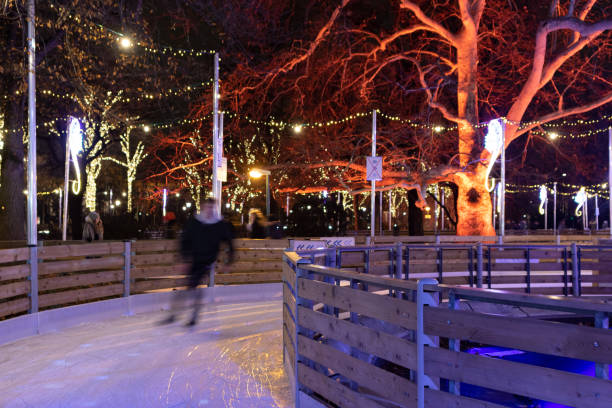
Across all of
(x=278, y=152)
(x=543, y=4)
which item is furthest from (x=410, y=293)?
(x=278, y=152)

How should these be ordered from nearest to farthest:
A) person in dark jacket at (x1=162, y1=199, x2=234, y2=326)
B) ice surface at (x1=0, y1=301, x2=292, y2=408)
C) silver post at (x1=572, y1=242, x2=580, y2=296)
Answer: ice surface at (x1=0, y1=301, x2=292, y2=408), person in dark jacket at (x1=162, y1=199, x2=234, y2=326), silver post at (x1=572, y1=242, x2=580, y2=296)

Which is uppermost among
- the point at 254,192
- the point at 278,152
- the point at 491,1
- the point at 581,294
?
the point at 491,1

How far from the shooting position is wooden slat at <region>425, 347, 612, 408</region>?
9.66ft

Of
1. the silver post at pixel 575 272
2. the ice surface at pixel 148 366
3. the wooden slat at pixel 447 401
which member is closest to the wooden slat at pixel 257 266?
the ice surface at pixel 148 366

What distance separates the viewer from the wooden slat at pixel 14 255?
9.47 m

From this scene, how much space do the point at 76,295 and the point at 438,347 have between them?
9.01 metres

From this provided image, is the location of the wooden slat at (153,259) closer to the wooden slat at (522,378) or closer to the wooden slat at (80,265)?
the wooden slat at (80,265)

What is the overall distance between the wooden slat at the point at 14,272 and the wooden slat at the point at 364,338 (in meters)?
5.80

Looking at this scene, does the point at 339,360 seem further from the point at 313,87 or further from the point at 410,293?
the point at 313,87

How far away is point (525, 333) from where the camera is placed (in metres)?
3.27

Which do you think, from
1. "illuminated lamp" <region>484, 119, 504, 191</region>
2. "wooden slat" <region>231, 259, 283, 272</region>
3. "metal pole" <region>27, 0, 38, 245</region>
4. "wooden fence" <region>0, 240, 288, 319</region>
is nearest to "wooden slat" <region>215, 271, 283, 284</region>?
"wooden fence" <region>0, 240, 288, 319</region>

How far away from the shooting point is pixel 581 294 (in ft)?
48.4

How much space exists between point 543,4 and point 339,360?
28.3 m

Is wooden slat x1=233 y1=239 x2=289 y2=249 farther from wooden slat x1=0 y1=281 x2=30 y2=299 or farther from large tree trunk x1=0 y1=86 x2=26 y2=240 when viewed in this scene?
large tree trunk x1=0 y1=86 x2=26 y2=240
